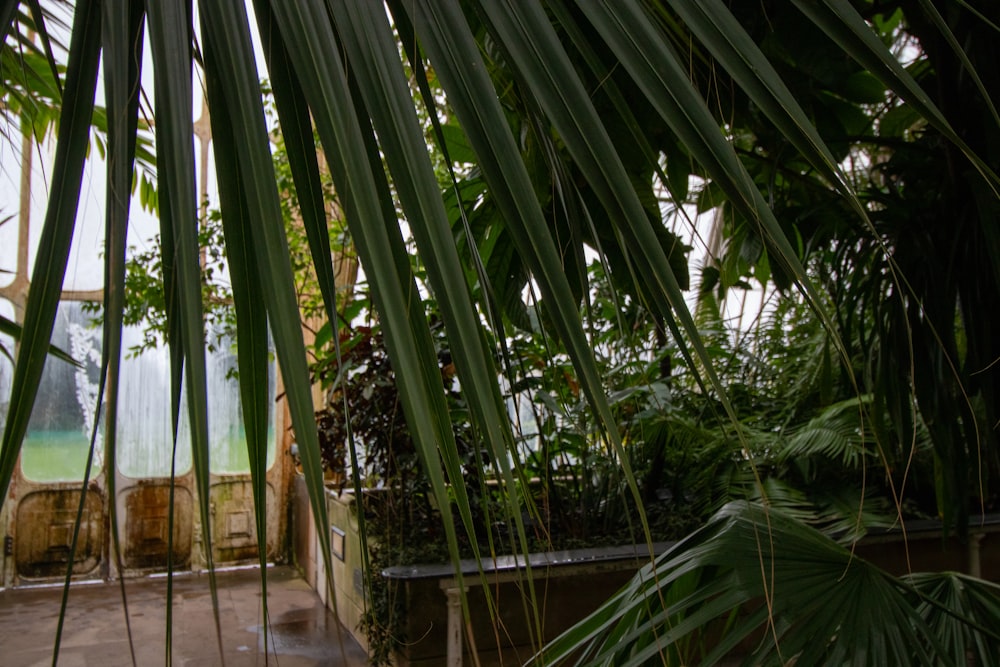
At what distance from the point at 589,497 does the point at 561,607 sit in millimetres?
600

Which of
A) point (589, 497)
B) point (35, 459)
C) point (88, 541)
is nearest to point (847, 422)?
point (589, 497)

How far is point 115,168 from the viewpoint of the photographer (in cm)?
32

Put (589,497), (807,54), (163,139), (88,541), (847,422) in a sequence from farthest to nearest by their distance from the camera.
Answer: (88,541) < (589,497) < (847,422) < (807,54) < (163,139)

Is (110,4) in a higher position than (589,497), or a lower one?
higher

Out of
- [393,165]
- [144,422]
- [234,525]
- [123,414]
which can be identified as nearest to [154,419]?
[144,422]

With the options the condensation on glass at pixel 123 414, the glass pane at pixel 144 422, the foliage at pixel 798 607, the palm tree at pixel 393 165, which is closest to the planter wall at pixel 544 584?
the foliage at pixel 798 607

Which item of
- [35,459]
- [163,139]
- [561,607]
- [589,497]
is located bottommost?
[561,607]

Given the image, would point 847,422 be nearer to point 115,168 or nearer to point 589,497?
point 589,497

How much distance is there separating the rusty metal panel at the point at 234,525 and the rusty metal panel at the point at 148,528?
19cm

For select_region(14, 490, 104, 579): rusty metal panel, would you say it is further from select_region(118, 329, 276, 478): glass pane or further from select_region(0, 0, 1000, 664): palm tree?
select_region(0, 0, 1000, 664): palm tree

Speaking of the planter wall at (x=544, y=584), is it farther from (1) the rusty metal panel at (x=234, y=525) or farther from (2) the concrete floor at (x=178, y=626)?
(1) the rusty metal panel at (x=234, y=525)

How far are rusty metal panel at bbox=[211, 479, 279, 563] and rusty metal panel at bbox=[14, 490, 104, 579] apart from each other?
2.20ft

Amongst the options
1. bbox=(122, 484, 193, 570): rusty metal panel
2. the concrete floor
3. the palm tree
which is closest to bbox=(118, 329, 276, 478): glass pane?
bbox=(122, 484, 193, 570): rusty metal panel

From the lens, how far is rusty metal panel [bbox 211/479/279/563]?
16.4 feet
